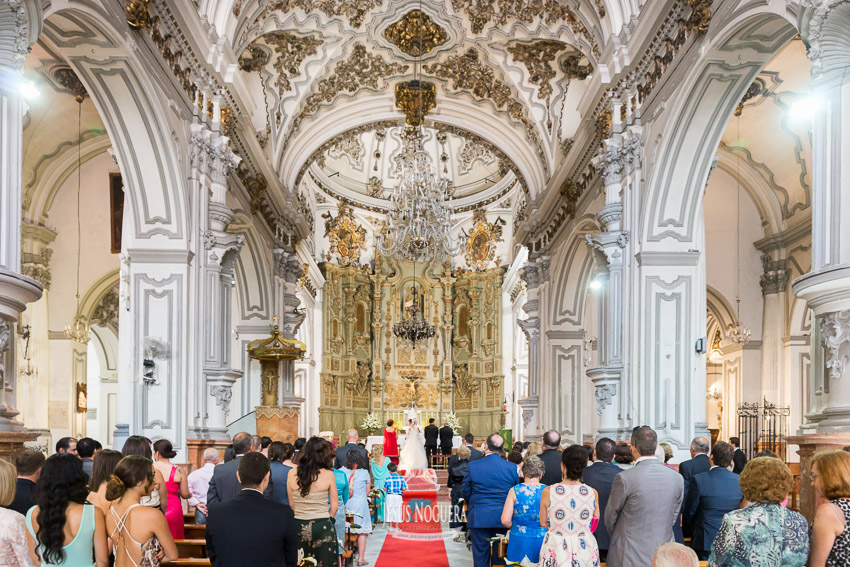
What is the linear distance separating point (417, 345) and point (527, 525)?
82.4 ft

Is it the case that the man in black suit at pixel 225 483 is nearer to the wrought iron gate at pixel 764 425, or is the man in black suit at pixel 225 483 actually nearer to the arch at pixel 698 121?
the arch at pixel 698 121

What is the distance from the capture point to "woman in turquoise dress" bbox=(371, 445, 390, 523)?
12320mm

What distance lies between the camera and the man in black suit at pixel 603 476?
6.08 m

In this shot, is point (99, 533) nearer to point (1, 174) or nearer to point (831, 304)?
point (1, 174)

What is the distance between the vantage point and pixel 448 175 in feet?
92.4

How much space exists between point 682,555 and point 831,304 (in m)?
3.07

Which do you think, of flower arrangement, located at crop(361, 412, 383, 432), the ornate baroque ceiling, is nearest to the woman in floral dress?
the ornate baroque ceiling

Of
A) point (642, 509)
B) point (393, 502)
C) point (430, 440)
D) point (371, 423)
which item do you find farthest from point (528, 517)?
point (371, 423)

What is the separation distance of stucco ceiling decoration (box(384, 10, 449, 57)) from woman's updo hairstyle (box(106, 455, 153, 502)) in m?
13.4

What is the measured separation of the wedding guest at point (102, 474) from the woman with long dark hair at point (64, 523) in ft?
2.22

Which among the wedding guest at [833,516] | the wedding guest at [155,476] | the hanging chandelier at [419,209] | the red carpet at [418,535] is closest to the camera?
the wedding guest at [833,516]

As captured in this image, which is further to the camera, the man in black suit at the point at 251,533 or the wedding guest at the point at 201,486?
the wedding guest at the point at 201,486

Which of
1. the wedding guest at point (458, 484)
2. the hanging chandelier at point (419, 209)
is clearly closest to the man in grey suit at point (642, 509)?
the wedding guest at point (458, 484)

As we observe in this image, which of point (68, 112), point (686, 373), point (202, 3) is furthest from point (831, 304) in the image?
point (68, 112)
